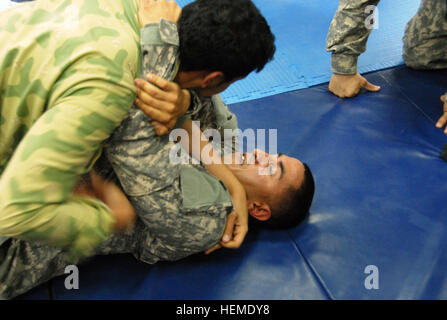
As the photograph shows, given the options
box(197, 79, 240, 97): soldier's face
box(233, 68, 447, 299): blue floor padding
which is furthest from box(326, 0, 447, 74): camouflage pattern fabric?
box(197, 79, 240, 97): soldier's face

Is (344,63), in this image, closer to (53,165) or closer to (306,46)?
(306,46)

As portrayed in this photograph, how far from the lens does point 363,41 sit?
2.29 metres

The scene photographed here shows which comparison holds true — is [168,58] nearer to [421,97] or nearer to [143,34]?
[143,34]

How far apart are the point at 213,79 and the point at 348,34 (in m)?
1.48

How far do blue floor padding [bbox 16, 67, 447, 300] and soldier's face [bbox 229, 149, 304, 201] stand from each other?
0.72 ft

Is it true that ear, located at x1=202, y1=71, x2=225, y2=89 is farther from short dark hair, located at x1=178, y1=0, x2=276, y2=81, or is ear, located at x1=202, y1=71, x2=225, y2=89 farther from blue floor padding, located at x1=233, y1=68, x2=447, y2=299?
blue floor padding, located at x1=233, y1=68, x2=447, y2=299

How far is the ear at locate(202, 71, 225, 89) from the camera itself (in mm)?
1164

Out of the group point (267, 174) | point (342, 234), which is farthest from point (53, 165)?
point (342, 234)

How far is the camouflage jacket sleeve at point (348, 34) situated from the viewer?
2199mm

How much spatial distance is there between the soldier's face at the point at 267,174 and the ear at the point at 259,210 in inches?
1.1

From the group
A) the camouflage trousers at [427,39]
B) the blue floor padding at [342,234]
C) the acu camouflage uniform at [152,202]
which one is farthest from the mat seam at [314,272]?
the camouflage trousers at [427,39]

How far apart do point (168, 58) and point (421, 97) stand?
197cm

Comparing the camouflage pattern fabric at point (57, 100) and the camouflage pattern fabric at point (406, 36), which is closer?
the camouflage pattern fabric at point (57, 100)

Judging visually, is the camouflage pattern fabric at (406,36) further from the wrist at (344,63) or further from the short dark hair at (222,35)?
the short dark hair at (222,35)
